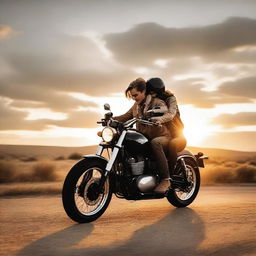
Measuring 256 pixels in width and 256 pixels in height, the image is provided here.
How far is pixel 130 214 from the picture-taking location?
7.31 m

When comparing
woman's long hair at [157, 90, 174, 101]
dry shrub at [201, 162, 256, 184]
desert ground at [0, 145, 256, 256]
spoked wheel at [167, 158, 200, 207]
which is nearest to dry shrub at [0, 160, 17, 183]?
dry shrub at [201, 162, 256, 184]

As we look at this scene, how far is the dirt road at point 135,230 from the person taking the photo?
5.02m

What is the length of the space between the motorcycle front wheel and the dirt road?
6.6 inches

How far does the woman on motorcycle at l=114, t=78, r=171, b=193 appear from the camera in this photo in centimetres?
724

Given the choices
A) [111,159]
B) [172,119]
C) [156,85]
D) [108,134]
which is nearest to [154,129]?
[172,119]

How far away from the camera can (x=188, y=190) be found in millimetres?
8406

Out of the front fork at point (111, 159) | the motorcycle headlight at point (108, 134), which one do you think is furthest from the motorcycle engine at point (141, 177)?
the motorcycle headlight at point (108, 134)

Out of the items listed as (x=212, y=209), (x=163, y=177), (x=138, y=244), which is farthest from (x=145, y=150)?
(x=138, y=244)

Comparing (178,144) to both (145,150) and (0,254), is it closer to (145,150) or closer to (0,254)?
(145,150)

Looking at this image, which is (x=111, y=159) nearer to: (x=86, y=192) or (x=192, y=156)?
(x=86, y=192)

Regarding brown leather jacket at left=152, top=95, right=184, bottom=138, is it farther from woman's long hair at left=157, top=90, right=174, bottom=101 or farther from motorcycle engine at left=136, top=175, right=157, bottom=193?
motorcycle engine at left=136, top=175, right=157, bottom=193

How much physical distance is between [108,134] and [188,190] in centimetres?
235

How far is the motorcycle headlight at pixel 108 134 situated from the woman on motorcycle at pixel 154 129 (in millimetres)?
640

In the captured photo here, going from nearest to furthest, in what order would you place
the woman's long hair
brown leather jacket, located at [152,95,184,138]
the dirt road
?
1. the dirt road
2. brown leather jacket, located at [152,95,184,138]
3. the woman's long hair
